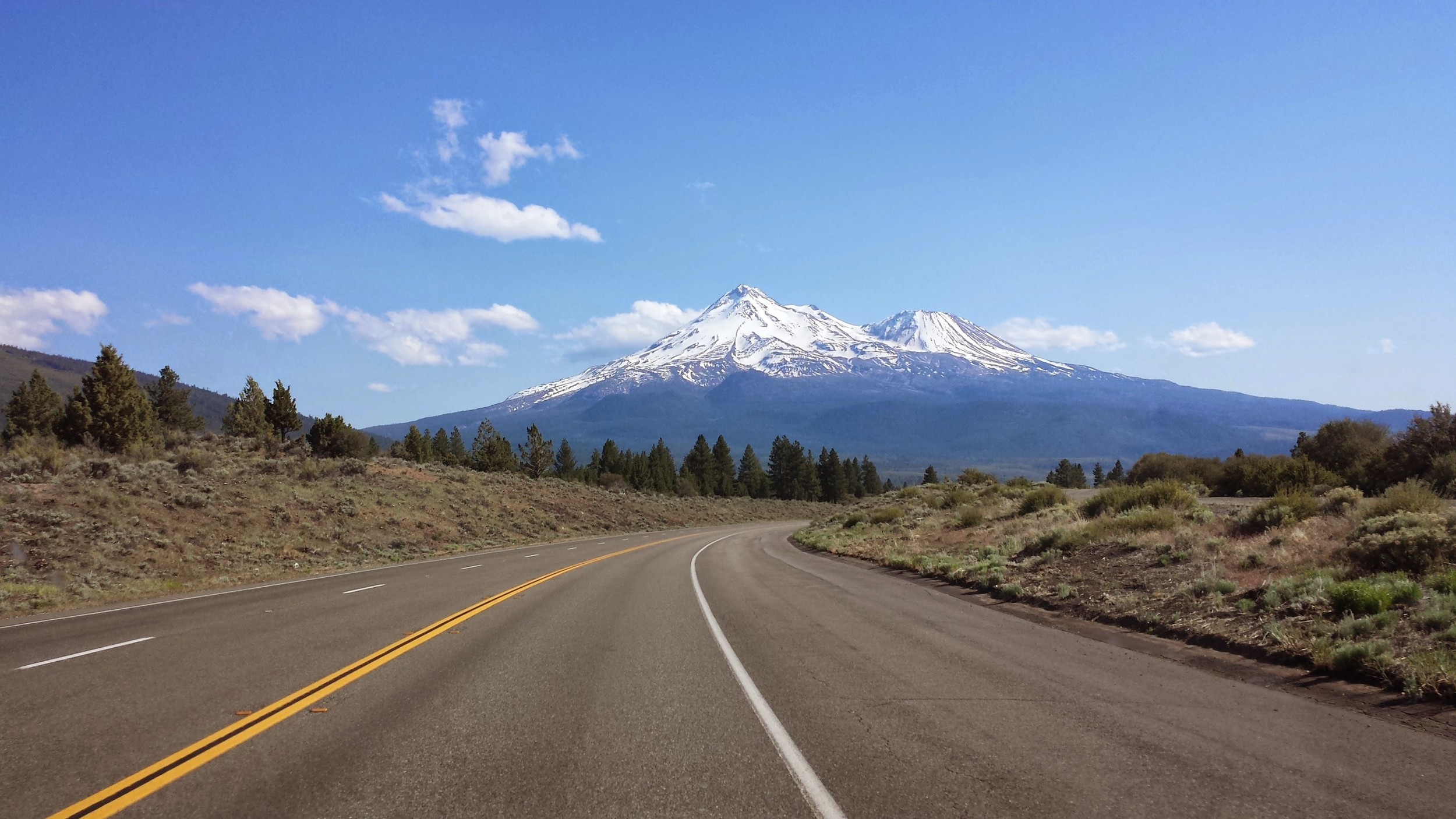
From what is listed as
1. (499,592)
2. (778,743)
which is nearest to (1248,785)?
(778,743)

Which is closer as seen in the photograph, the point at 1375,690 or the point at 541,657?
the point at 1375,690

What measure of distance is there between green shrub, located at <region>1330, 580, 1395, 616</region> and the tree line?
98367 millimetres

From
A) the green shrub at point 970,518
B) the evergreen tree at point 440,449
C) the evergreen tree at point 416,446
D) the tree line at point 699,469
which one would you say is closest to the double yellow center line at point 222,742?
the green shrub at point 970,518

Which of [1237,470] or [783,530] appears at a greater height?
[1237,470]

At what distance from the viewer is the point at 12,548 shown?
1817 centimetres

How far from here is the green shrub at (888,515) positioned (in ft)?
116

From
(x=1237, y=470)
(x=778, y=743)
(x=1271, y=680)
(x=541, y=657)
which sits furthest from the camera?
(x=1237, y=470)

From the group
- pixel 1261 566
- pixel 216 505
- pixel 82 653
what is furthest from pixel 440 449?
pixel 1261 566

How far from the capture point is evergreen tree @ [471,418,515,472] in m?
99.4

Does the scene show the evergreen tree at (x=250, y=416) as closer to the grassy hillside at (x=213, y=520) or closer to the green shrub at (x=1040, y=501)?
the grassy hillside at (x=213, y=520)

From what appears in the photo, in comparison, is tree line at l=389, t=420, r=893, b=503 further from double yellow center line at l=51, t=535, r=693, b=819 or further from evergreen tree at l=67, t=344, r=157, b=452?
double yellow center line at l=51, t=535, r=693, b=819

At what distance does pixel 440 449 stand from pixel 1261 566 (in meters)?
116

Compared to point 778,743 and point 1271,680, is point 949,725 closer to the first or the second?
point 778,743

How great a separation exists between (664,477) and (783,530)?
232ft
